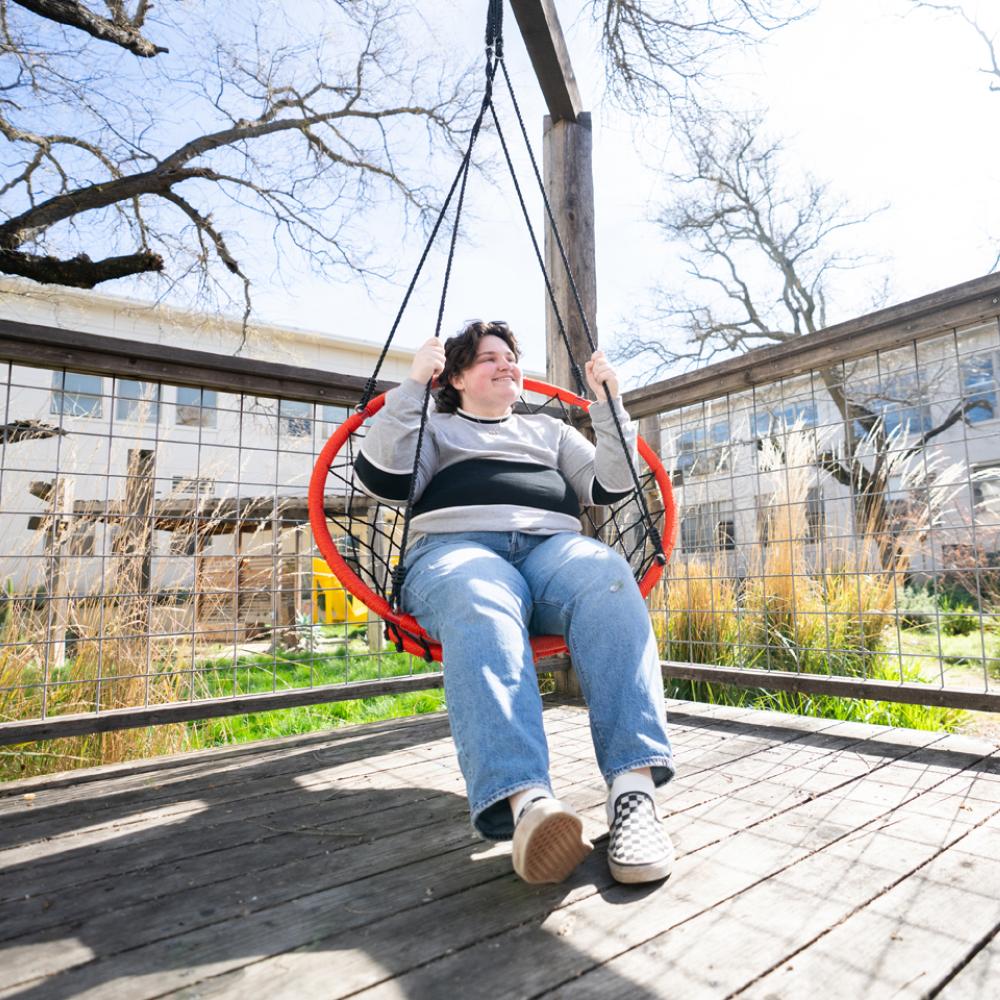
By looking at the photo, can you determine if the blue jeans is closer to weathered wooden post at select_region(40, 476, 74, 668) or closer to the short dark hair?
the short dark hair

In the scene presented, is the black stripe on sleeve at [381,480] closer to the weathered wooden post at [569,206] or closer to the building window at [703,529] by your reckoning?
the weathered wooden post at [569,206]

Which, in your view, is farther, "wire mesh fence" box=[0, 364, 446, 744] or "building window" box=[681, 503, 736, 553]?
"building window" box=[681, 503, 736, 553]

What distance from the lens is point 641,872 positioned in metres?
0.94

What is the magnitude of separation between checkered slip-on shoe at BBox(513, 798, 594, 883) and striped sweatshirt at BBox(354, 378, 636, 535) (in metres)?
0.61

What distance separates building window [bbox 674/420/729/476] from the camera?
2.53m

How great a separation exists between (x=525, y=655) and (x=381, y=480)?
21.3 inches

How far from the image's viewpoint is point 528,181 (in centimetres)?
520

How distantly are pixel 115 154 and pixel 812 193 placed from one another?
886cm

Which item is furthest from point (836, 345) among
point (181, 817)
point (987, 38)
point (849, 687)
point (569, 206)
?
point (987, 38)

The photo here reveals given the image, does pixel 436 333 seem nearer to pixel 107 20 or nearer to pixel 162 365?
pixel 162 365

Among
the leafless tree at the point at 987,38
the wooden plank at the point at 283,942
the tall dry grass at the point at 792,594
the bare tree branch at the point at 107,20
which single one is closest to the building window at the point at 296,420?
the wooden plank at the point at 283,942

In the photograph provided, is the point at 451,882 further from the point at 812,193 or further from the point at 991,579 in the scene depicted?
the point at 812,193

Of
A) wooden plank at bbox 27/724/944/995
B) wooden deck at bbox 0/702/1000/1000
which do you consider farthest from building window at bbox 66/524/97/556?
wooden plank at bbox 27/724/944/995

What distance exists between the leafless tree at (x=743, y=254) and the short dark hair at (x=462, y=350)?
925cm
